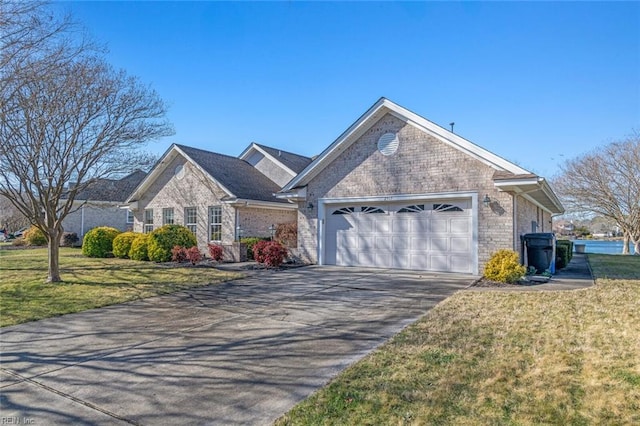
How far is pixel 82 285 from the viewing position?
1125 centimetres

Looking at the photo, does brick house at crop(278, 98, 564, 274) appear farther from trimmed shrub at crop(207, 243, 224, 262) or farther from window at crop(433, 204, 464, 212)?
trimmed shrub at crop(207, 243, 224, 262)

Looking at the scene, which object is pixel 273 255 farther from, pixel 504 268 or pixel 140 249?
pixel 504 268

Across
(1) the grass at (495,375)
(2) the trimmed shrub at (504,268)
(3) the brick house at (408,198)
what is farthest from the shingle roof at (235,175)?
(1) the grass at (495,375)

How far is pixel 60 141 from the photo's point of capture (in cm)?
1162

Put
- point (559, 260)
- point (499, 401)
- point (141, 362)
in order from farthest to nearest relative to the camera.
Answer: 1. point (559, 260)
2. point (141, 362)
3. point (499, 401)

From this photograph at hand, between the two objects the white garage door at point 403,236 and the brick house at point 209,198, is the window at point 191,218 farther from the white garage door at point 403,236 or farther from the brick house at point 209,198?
the white garage door at point 403,236

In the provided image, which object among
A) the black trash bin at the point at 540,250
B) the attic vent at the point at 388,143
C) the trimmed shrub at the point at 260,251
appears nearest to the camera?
the black trash bin at the point at 540,250

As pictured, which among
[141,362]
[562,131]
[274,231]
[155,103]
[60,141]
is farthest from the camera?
[562,131]

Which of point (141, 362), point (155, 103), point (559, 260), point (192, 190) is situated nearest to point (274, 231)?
point (192, 190)

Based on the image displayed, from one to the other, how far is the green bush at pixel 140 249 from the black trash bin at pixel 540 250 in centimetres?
1530

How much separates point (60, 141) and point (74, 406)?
398 inches

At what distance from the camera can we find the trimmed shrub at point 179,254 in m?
16.6

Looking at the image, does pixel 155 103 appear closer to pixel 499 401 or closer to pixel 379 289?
pixel 379 289

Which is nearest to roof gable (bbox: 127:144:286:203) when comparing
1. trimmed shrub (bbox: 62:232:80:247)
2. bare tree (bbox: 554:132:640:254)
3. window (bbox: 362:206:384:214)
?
window (bbox: 362:206:384:214)
